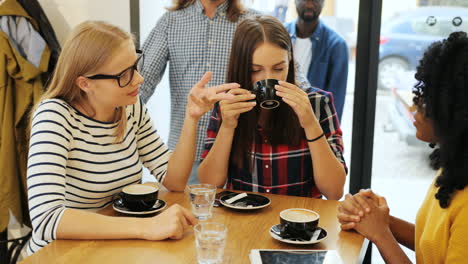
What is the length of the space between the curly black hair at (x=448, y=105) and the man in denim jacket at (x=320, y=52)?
1.68 meters

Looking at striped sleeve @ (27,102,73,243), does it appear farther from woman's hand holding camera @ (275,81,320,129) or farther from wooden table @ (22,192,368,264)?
woman's hand holding camera @ (275,81,320,129)

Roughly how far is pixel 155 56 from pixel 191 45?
0.21 meters

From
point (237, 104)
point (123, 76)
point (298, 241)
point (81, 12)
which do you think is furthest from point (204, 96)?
point (81, 12)

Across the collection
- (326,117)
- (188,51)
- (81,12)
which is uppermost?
(81,12)

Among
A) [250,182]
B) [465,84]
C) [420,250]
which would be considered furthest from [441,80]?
[250,182]

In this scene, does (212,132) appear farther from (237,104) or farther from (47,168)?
(47,168)

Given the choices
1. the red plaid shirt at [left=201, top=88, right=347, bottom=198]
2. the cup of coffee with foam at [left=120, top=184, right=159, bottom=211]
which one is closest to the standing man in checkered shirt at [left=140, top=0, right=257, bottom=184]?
the red plaid shirt at [left=201, top=88, right=347, bottom=198]

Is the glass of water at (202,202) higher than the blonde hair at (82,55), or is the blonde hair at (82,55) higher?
the blonde hair at (82,55)

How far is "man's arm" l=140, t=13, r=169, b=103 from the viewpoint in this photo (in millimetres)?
2764

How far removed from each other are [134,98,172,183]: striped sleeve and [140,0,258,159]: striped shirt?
725 millimetres

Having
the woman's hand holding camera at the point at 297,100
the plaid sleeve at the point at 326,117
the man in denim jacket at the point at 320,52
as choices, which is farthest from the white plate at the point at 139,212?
the man in denim jacket at the point at 320,52

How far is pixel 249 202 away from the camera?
1.71m

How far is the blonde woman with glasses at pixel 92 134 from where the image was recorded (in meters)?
1.53

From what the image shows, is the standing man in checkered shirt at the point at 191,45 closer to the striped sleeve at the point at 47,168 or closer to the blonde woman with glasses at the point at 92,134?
the blonde woman with glasses at the point at 92,134
